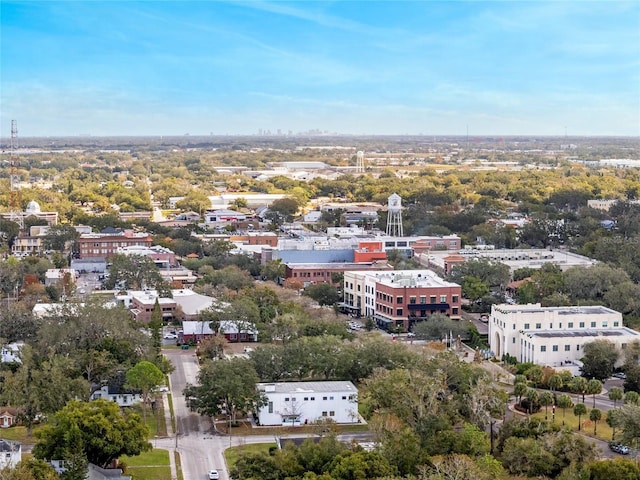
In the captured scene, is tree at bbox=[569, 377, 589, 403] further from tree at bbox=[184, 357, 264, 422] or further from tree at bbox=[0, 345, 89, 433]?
tree at bbox=[0, 345, 89, 433]

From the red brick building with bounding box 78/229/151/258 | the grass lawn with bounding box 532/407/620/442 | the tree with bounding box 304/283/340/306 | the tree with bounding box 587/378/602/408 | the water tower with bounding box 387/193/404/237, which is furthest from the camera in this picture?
the water tower with bounding box 387/193/404/237

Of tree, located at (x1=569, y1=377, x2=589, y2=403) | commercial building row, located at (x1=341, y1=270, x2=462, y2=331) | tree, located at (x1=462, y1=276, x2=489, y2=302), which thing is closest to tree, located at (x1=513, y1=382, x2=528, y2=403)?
tree, located at (x1=569, y1=377, x2=589, y2=403)

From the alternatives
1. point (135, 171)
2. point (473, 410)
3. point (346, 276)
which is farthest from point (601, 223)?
point (135, 171)

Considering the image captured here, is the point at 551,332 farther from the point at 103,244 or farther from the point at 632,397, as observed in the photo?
the point at 103,244

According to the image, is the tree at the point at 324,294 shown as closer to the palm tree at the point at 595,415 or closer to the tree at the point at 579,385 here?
the tree at the point at 579,385

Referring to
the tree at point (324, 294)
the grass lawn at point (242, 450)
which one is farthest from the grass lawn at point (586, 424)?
the tree at point (324, 294)

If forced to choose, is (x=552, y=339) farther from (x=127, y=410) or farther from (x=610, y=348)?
(x=127, y=410)
